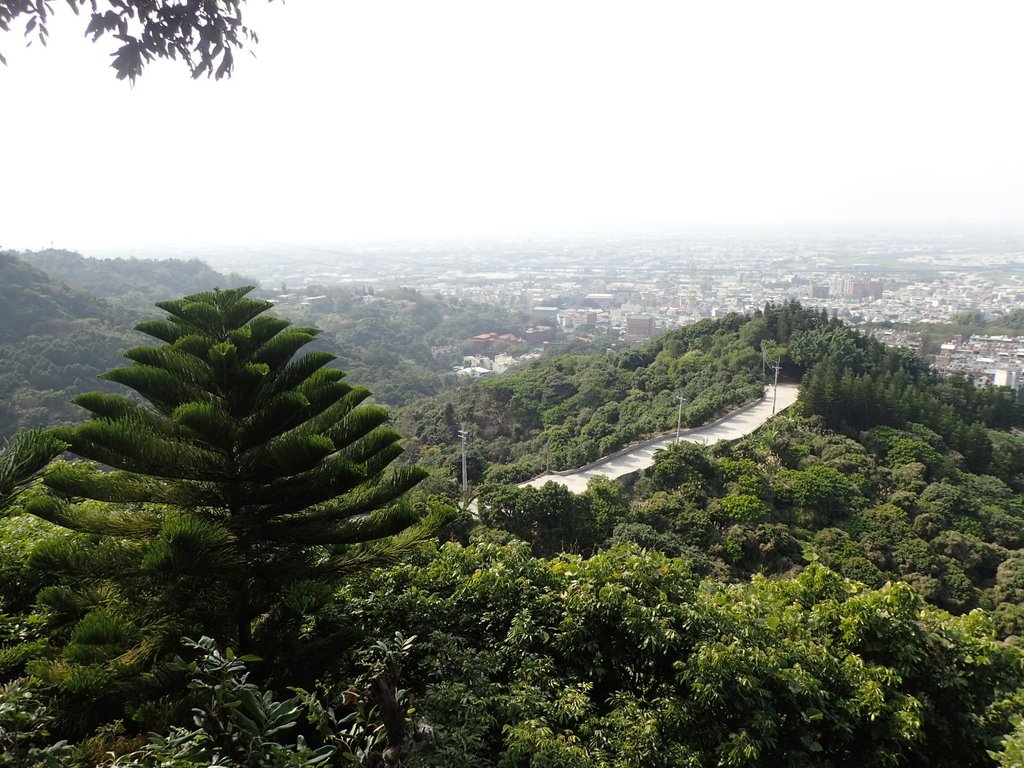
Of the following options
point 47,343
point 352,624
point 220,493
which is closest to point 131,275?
point 47,343

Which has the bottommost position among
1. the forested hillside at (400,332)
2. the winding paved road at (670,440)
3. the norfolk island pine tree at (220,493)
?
the forested hillside at (400,332)

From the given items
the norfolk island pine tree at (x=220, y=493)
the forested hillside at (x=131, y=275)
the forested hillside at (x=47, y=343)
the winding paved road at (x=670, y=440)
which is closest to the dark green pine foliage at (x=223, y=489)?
the norfolk island pine tree at (x=220, y=493)

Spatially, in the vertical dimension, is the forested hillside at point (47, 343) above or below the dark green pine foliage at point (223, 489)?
below

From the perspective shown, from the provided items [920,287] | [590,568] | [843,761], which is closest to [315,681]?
[590,568]

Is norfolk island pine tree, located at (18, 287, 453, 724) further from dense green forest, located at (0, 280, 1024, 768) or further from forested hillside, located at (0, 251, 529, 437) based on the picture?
forested hillside, located at (0, 251, 529, 437)

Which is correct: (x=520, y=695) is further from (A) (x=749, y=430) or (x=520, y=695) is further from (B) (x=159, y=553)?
(A) (x=749, y=430)

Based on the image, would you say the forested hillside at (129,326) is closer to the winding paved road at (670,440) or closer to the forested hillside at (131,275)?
the forested hillside at (131,275)
